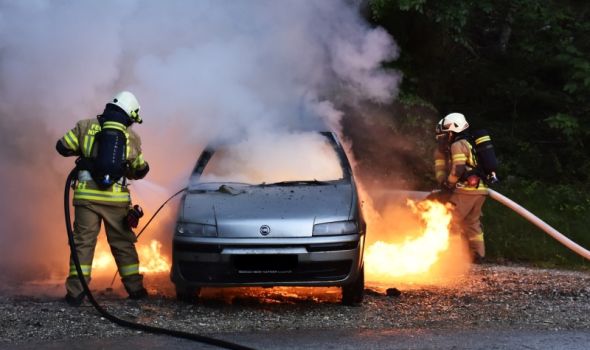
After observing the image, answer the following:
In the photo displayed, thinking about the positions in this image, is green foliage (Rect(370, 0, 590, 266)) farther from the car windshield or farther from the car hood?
the car hood

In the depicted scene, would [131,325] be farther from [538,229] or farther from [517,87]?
[517,87]

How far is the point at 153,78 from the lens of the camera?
7.86m

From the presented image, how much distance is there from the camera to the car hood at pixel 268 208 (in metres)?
5.87

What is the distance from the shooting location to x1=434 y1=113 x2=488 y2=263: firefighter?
8.80 m

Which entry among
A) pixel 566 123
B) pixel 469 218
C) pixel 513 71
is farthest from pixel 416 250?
pixel 513 71

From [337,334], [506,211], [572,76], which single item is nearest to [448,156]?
[506,211]

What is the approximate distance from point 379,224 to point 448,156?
1.19 m

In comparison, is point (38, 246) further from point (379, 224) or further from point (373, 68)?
point (373, 68)

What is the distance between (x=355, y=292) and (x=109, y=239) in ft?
7.30

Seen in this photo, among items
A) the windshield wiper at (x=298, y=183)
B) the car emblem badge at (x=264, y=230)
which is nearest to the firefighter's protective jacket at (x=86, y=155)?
the windshield wiper at (x=298, y=183)

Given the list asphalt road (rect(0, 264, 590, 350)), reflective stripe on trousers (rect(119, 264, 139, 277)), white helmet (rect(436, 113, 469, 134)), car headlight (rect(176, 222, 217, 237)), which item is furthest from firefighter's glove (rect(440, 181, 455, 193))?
reflective stripe on trousers (rect(119, 264, 139, 277))

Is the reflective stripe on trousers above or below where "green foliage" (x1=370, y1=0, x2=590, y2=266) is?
below

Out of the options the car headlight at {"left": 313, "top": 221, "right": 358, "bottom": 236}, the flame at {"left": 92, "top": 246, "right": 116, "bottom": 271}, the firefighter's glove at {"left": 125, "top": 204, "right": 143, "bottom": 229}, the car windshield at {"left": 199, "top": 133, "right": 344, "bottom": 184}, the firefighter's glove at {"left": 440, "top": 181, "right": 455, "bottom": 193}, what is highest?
the firefighter's glove at {"left": 440, "top": 181, "right": 455, "bottom": 193}

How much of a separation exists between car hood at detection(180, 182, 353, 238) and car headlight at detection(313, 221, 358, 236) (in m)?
0.04
